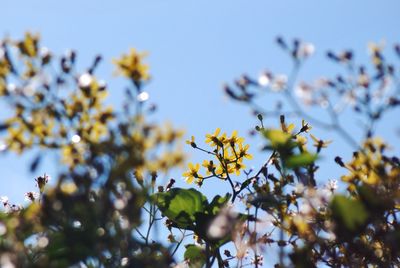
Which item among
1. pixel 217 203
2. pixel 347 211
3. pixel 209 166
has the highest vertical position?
pixel 209 166

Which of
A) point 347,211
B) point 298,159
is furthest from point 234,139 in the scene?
point 347,211

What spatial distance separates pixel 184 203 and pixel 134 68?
4.11ft

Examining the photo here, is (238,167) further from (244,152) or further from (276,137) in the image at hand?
(276,137)

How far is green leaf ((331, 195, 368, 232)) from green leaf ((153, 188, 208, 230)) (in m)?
1.55

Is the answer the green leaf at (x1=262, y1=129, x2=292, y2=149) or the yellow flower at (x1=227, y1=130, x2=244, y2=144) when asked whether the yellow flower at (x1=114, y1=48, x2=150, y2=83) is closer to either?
the green leaf at (x1=262, y1=129, x2=292, y2=149)

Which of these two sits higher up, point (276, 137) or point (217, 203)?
point (217, 203)

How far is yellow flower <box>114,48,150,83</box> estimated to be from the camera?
6.27ft

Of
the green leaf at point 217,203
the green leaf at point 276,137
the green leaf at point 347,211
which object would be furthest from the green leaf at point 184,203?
the green leaf at point 347,211

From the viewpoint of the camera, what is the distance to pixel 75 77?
6.77 feet

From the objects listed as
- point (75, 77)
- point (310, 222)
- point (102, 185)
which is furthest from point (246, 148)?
point (102, 185)

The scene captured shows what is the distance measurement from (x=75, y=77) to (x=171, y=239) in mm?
1563

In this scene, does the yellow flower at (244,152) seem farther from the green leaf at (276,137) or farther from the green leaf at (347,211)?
the green leaf at (347,211)

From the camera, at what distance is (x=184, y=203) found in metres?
3.02

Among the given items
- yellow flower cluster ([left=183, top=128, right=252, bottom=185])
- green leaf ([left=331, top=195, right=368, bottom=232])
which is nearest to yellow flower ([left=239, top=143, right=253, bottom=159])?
yellow flower cluster ([left=183, top=128, right=252, bottom=185])
